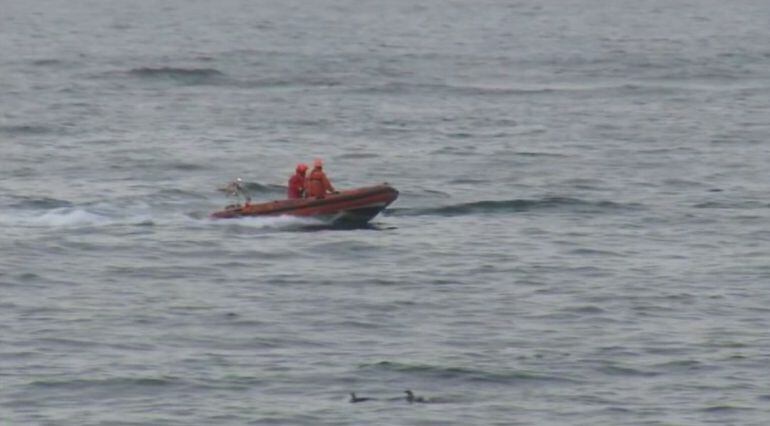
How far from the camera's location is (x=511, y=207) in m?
57.4

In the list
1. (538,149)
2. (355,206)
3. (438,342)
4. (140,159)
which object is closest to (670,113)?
(538,149)

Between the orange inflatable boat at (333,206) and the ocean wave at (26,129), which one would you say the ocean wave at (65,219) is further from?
the ocean wave at (26,129)

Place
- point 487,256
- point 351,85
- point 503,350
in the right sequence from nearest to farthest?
point 503,350, point 487,256, point 351,85

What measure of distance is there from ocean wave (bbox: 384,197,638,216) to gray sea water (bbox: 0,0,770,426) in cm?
11

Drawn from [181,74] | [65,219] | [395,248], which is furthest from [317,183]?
[181,74]

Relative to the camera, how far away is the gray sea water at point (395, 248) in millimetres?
36719

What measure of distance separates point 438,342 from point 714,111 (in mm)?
43440

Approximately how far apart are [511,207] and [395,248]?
7304 mm

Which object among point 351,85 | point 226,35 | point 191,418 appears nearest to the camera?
point 191,418

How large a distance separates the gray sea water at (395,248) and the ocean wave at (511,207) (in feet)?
0.36

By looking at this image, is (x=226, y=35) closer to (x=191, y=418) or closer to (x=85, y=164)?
(x=85, y=164)

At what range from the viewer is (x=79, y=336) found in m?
40.5

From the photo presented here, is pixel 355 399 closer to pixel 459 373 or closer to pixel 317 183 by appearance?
pixel 459 373

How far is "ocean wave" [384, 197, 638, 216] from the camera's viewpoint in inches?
2226
